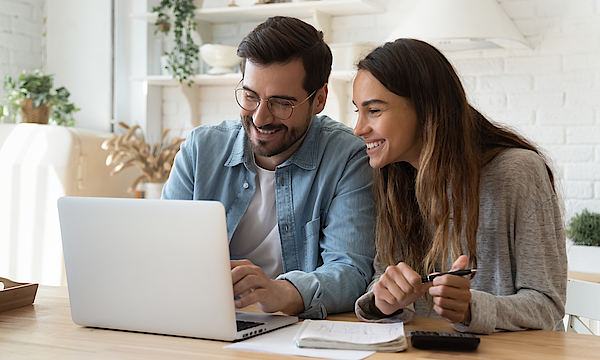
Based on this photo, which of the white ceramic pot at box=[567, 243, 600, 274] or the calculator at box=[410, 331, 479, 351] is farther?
the white ceramic pot at box=[567, 243, 600, 274]

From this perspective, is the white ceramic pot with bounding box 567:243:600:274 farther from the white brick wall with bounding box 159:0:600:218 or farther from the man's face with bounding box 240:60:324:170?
the man's face with bounding box 240:60:324:170

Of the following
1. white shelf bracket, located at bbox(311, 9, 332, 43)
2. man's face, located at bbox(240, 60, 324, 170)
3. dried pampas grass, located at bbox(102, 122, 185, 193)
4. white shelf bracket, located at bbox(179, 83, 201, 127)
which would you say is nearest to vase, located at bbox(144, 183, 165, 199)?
dried pampas grass, located at bbox(102, 122, 185, 193)

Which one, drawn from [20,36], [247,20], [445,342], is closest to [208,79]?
[247,20]

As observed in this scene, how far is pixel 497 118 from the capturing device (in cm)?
269

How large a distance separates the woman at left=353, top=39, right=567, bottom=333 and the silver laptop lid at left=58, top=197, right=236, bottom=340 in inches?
12.2

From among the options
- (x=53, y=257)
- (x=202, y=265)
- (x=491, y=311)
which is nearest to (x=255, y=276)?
(x=202, y=265)

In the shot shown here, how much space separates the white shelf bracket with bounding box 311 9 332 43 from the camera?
2842 mm

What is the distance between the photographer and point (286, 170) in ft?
5.10

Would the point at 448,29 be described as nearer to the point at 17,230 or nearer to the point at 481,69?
the point at 481,69

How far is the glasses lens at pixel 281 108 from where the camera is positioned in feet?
4.93

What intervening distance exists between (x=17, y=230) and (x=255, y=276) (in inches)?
76.9

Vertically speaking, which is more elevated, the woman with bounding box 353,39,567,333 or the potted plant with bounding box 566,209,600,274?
the woman with bounding box 353,39,567,333

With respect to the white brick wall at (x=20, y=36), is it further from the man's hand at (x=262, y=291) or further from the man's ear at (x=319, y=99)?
the man's hand at (x=262, y=291)

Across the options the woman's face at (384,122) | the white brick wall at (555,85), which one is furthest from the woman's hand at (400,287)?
the white brick wall at (555,85)
